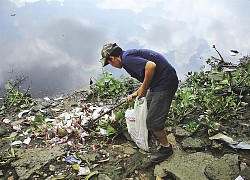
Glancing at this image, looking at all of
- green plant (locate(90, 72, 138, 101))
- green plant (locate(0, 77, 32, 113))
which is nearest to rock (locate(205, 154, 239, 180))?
green plant (locate(90, 72, 138, 101))

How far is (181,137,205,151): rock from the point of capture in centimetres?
364

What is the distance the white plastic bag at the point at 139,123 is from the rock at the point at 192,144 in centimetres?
55

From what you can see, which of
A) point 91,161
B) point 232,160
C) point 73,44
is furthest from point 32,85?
point 232,160

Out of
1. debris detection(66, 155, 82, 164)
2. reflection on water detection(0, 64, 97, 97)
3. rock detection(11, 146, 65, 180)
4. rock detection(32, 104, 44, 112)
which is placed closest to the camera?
rock detection(11, 146, 65, 180)

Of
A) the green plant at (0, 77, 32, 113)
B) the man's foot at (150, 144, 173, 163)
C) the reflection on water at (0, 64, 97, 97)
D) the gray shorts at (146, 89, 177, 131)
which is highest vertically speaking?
the reflection on water at (0, 64, 97, 97)

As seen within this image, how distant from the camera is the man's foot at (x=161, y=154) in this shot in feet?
11.1

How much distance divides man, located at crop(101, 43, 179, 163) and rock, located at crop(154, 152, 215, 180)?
0.17 metres

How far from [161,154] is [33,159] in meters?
1.67

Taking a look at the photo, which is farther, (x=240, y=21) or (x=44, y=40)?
Answer: (x=240, y=21)

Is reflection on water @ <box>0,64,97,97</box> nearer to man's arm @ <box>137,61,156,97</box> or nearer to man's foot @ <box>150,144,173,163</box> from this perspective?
man's foot @ <box>150,144,173,163</box>

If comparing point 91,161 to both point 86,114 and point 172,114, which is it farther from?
point 172,114

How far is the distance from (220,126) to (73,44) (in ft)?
17.3

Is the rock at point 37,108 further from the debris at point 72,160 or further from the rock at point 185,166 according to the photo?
the rock at point 185,166

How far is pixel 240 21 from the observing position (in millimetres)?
9656
